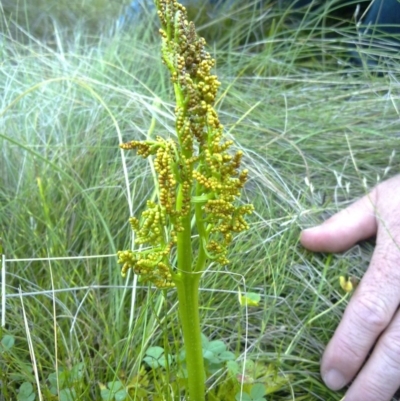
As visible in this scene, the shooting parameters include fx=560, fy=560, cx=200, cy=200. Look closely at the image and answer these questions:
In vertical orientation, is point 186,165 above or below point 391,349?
above

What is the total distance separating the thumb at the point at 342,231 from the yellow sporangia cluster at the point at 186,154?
584 millimetres

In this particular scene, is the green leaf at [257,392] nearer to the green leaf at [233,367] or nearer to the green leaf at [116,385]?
the green leaf at [233,367]

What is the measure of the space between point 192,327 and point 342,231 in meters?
0.61

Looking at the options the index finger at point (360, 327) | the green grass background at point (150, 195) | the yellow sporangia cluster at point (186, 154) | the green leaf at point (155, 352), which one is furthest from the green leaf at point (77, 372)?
the index finger at point (360, 327)

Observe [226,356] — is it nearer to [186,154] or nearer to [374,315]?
[374,315]

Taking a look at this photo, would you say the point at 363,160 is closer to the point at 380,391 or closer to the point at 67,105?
the point at 380,391

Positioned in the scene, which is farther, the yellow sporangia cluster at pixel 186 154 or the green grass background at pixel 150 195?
the green grass background at pixel 150 195

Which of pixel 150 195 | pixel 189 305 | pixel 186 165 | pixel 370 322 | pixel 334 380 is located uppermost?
pixel 186 165

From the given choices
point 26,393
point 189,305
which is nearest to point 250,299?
point 189,305

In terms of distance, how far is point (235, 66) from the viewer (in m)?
2.03

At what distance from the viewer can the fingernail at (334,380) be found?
1.13m

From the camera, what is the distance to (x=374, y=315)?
1141 mm

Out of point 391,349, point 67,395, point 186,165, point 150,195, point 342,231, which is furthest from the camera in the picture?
point 150,195

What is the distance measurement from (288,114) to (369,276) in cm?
67
